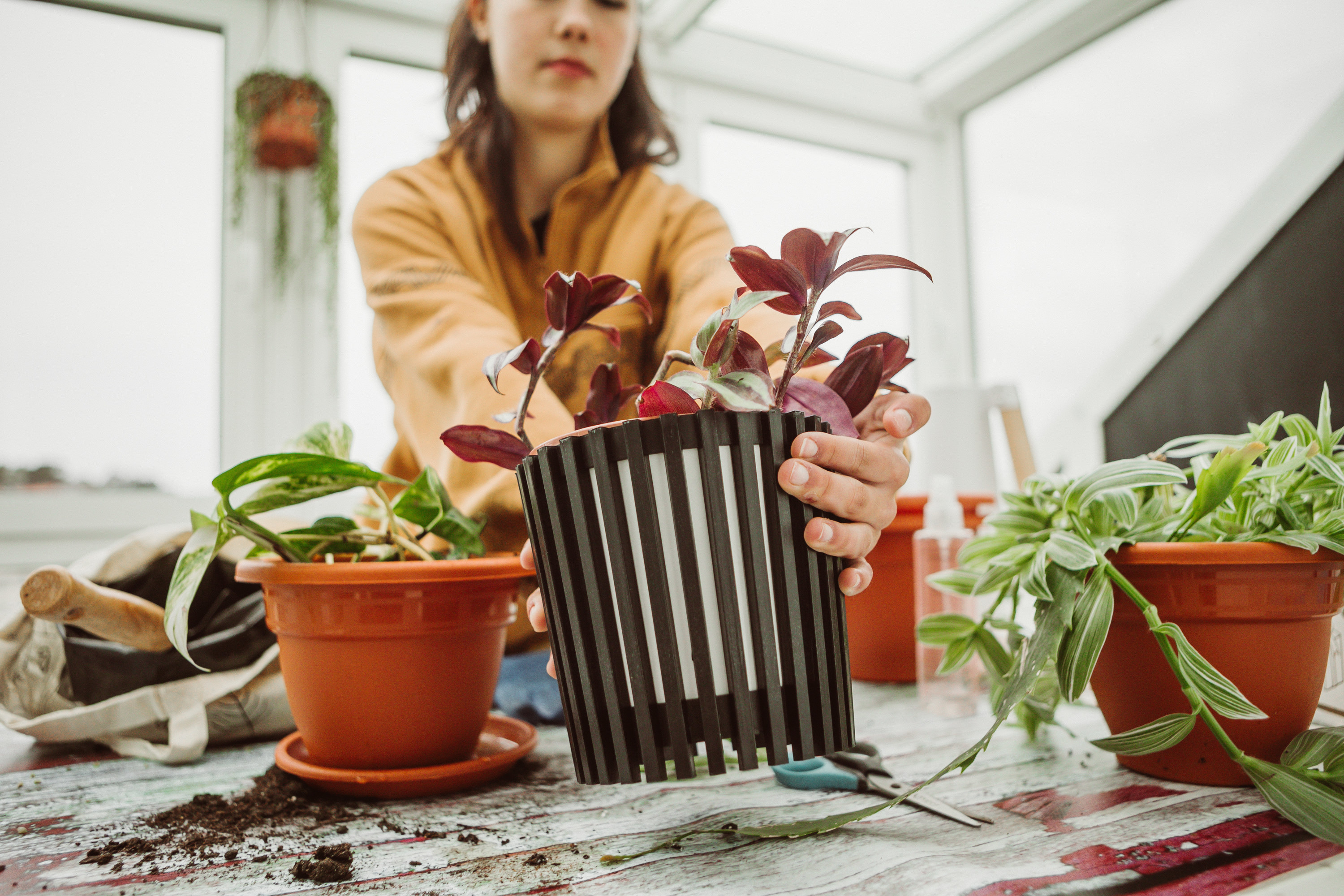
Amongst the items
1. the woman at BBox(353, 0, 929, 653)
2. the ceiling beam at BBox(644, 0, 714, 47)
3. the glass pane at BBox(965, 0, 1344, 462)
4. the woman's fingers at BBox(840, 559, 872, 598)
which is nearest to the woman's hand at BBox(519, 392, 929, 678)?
the woman's fingers at BBox(840, 559, 872, 598)

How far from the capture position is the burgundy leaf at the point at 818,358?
1.48ft

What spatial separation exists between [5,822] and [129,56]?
1850mm

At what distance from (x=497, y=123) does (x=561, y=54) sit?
17 cm

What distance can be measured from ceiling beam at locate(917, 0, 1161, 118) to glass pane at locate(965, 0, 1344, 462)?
4 cm

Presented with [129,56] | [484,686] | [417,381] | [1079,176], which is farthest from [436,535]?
[1079,176]

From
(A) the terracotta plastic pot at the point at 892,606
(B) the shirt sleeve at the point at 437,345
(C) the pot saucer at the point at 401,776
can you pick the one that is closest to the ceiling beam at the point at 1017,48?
(A) the terracotta plastic pot at the point at 892,606

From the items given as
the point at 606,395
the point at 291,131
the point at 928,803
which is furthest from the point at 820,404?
the point at 291,131

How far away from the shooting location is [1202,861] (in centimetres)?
41

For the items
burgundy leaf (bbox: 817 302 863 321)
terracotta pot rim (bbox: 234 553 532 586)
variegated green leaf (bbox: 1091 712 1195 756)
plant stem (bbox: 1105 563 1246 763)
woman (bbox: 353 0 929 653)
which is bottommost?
variegated green leaf (bbox: 1091 712 1195 756)

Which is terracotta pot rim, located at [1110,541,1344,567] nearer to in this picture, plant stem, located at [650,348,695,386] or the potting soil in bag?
plant stem, located at [650,348,695,386]

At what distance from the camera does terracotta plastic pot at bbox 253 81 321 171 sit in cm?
169

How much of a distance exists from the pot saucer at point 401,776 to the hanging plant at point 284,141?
151 centimetres

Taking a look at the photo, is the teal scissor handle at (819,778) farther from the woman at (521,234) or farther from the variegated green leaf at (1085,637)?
the woman at (521,234)

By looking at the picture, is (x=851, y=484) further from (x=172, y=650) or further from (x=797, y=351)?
(x=172, y=650)
